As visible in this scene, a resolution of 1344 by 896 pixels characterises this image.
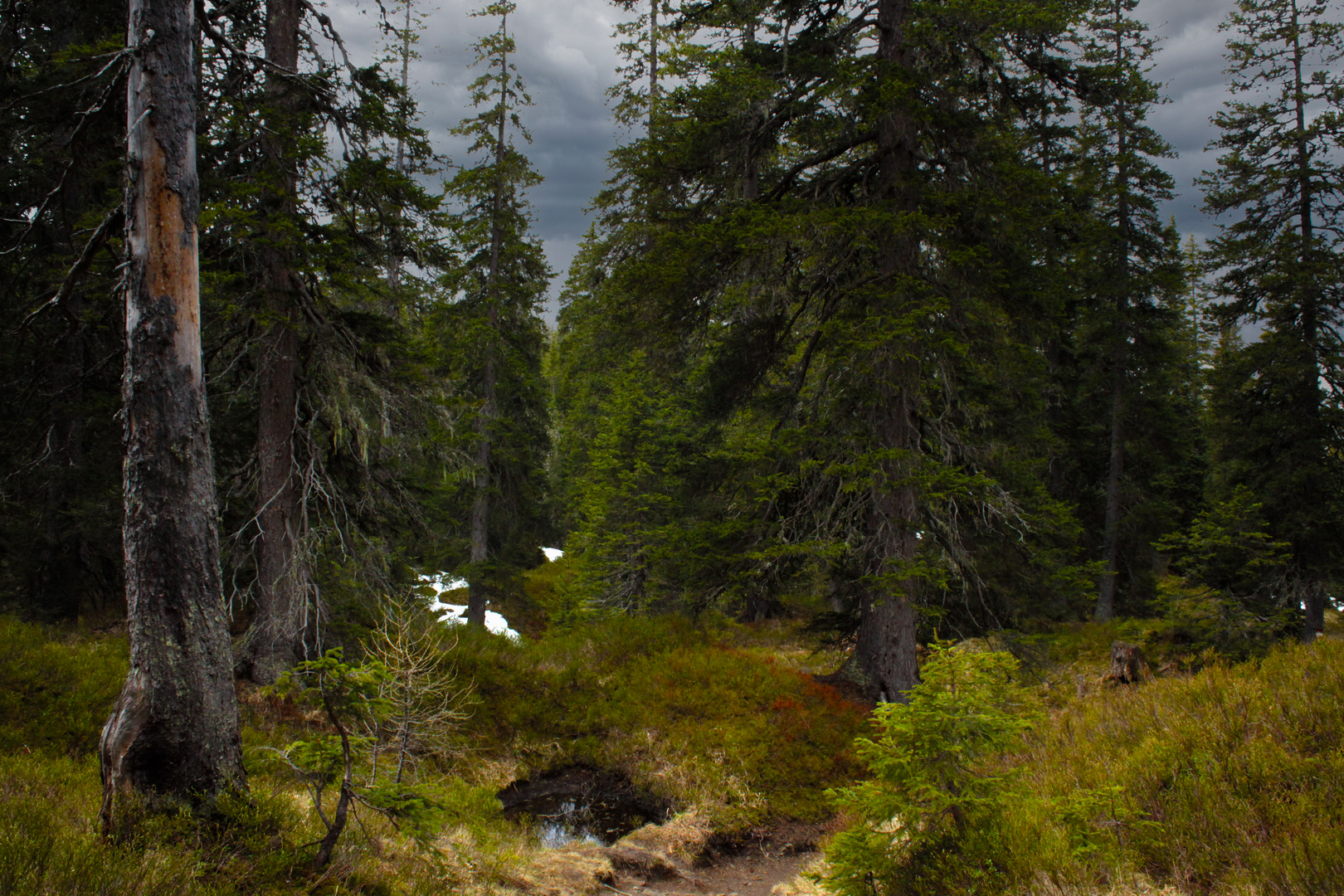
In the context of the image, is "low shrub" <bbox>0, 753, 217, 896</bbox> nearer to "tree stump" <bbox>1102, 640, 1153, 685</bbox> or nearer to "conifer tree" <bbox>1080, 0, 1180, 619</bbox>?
"tree stump" <bbox>1102, 640, 1153, 685</bbox>

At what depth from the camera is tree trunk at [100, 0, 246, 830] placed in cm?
421

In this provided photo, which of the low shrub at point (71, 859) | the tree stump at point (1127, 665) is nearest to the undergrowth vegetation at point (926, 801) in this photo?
the low shrub at point (71, 859)

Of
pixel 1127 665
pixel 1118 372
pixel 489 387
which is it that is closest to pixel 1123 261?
pixel 1118 372

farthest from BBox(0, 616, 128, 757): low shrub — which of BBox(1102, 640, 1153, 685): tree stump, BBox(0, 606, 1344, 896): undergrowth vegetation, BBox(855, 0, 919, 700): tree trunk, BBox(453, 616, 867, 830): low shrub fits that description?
BBox(1102, 640, 1153, 685): tree stump

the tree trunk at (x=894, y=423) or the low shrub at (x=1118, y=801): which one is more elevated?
the tree trunk at (x=894, y=423)

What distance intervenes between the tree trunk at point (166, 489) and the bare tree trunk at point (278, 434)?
151 inches

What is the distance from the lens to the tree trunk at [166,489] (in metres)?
4.21

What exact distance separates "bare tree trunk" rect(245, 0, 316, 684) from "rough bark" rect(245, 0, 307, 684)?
11 mm

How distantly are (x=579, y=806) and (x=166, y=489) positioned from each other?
24.4 feet

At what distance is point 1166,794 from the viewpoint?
15.0ft

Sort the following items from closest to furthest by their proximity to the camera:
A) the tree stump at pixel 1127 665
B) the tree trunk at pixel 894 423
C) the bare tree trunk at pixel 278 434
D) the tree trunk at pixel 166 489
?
the tree trunk at pixel 166 489 → the bare tree trunk at pixel 278 434 → the tree trunk at pixel 894 423 → the tree stump at pixel 1127 665

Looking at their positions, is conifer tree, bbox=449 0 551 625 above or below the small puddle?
above

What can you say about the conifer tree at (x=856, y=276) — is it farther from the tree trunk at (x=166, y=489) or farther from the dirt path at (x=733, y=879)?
the tree trunk at (x=166, y=489)

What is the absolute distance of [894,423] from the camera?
31.4 ft
